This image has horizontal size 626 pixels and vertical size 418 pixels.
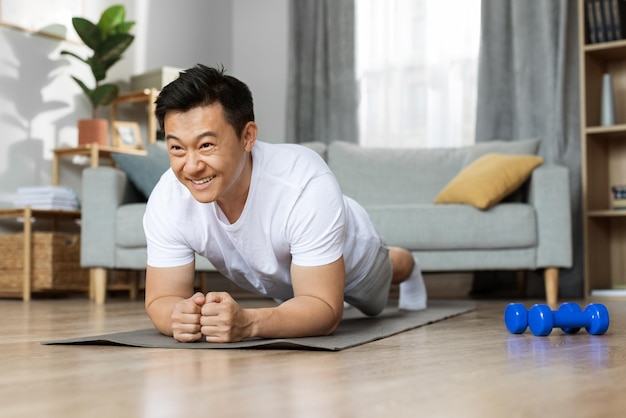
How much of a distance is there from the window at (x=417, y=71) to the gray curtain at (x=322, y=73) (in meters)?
0.07

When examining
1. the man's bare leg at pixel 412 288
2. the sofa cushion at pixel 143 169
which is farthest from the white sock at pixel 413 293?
the sofa cushion at pixel 143 169

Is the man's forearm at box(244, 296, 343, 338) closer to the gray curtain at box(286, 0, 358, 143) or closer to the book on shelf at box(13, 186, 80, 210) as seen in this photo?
the book on shelf at box(13, 186, 80, 210)

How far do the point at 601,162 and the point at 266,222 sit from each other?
3049mm

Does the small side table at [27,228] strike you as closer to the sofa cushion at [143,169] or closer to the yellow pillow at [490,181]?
the sofa cushion at [143,169]

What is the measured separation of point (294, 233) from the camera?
68.1 inches

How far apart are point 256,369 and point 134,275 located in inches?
135

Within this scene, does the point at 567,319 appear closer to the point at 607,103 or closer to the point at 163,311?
the point at 163,311

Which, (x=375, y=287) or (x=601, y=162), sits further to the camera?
(x=601, y=162)

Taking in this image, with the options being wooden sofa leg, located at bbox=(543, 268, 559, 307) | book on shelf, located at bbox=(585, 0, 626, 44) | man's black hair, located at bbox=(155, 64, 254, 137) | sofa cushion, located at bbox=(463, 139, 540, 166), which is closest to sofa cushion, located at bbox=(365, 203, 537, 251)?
wooden sofa leg, located at bbox=(543, 268, 559, 307)

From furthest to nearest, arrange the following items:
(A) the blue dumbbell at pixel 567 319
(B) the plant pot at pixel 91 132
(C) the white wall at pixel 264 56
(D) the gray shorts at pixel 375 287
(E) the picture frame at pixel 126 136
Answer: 1. (C) the white wall at pixel 264 56
2. (E) the picture frame at pixel 126 136
3. (B) the plant pot at pixel 91 132
4. (D) the gray shorts at pixel 375 287
5. (A) the blue dumbbell at pixel 567 319

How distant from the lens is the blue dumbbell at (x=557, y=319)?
1.88m

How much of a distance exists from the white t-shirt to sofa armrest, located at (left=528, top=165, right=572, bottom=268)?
6.23ft

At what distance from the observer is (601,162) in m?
4.33

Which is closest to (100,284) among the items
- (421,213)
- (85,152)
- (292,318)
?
(85,152)
